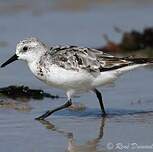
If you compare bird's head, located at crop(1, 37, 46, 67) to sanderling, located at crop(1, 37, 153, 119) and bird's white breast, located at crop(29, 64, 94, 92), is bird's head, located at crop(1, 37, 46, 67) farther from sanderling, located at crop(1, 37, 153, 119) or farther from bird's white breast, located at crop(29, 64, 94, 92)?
bird's white breast, located at crop(29, 64, 94, 92)

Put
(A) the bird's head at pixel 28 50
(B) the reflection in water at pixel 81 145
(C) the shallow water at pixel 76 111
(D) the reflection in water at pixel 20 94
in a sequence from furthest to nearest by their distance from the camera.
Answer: (D) the reflection in water at pixel 20 94, (A) the bird's head at pixel 28 50, (C) the shallow water at pixel 76 111, (B) the reflection in water at pixel 81 145

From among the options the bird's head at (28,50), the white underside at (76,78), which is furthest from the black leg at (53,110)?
the bird's head at (28,50)

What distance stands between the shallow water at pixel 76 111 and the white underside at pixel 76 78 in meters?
0.38

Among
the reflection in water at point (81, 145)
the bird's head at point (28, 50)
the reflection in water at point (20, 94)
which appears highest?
the bird's head at point (28, 50)

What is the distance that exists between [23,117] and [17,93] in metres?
0.99

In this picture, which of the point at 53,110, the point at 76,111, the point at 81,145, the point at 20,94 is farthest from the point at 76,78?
the point at 81,145

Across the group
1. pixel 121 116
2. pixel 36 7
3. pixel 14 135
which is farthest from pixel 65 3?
pixel 14 135

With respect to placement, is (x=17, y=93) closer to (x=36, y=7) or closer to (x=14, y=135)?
(x=14, y=135)

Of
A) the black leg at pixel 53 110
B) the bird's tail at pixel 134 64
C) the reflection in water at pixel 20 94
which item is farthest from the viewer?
the reflection in water at pixel 20 94

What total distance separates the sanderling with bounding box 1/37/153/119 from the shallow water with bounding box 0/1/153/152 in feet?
1.09

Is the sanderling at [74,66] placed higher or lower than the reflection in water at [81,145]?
higher

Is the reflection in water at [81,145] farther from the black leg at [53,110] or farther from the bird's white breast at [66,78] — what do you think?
the bird's white breast at [66,78]

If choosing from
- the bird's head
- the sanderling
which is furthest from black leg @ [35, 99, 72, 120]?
the bird's head

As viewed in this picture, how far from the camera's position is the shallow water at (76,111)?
7.39 meters
